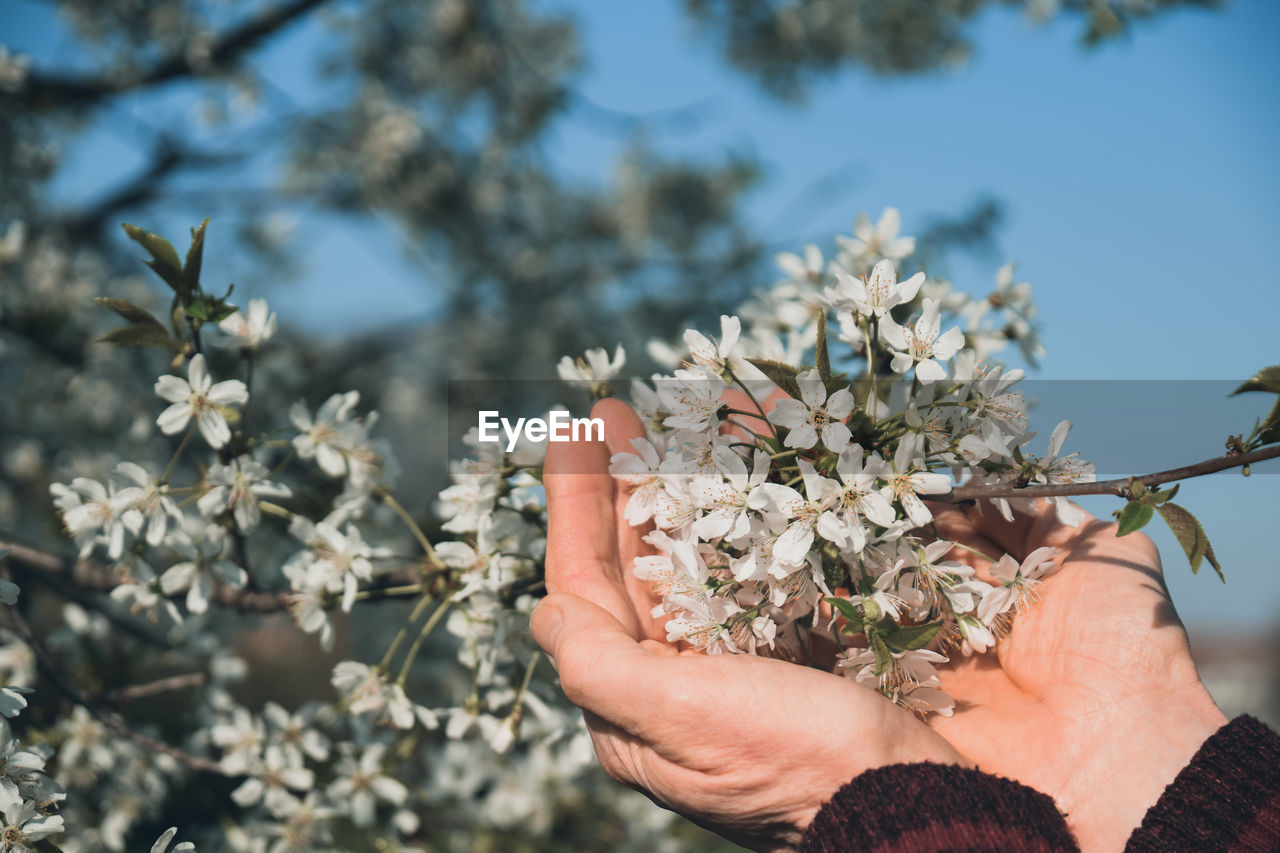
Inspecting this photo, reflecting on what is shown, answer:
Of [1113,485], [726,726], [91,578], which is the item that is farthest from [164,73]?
[1113,485]

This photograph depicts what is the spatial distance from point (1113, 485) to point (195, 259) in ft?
6.70

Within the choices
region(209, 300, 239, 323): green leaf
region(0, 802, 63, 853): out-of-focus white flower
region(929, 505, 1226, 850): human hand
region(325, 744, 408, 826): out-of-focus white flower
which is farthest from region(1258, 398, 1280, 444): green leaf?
region(325, 744, 408, 826): out-of-focus white flower

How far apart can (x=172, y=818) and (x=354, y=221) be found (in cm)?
506

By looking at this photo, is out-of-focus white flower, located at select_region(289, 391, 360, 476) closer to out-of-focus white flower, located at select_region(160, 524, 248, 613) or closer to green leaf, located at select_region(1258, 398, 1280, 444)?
out-of-focus white flower, located at select_region(160, 524, 248, 613)

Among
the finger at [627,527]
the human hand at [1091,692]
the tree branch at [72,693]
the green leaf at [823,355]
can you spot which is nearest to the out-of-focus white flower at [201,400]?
the tree branch at [72,693]

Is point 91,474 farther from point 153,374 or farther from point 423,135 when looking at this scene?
point 423,135

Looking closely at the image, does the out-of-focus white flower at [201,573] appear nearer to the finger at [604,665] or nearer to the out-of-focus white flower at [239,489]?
the out-of-focus white flower at [239,489]

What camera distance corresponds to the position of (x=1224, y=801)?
1.61 m

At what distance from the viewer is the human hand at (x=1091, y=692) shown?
5.80ft

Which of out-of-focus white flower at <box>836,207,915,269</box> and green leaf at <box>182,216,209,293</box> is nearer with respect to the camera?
green leaf at <box>182,216,209,293</box>

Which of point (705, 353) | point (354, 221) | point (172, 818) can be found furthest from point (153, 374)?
point (705, 353)

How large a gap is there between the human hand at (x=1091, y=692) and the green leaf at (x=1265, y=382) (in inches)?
28.3

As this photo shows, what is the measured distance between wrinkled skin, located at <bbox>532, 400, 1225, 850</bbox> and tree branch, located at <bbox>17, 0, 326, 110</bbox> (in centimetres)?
428

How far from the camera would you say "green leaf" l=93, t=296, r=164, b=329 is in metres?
1.95
